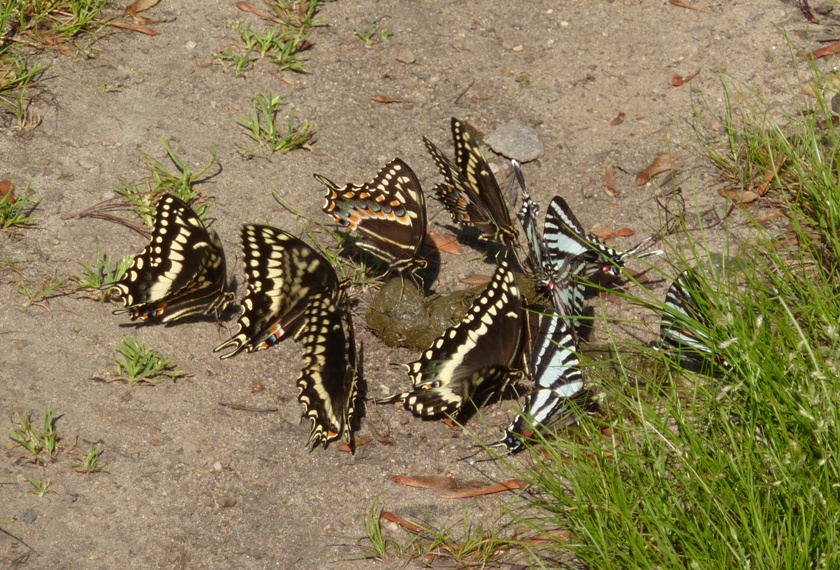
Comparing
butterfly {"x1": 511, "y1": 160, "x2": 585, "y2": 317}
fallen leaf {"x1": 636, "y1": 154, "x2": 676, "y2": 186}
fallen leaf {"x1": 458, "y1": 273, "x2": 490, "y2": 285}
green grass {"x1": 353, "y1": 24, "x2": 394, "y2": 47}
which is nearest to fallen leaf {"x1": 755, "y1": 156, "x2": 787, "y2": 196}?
fallen leaf {"x1": 636, "y1": 154, "x2": 676, "y2": 186}

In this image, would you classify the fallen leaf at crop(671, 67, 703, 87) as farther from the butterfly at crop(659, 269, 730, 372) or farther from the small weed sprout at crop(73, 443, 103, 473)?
the small weed sprout at crop(73, 443, 103, 473)

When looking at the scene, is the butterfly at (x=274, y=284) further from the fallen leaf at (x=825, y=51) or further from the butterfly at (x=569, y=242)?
the fallen leaf at (x=825, y=51)

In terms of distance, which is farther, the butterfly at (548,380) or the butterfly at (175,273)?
the butterfly at (175,273)

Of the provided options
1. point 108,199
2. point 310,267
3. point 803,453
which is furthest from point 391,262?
point 803,453

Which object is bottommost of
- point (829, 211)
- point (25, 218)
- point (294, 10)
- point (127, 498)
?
point (127, 498)

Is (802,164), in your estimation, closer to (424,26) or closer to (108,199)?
(424,26)

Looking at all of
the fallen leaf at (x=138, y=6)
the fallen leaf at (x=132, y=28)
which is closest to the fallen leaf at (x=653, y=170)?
the fallen leaf at (x=132, y=28)

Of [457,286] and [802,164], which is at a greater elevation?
[802,164]
